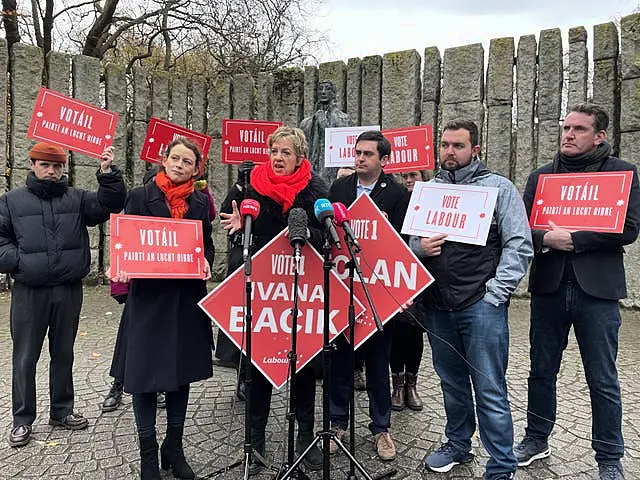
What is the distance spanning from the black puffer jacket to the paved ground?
1188mm

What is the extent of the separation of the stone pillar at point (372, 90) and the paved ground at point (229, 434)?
464 centimetres

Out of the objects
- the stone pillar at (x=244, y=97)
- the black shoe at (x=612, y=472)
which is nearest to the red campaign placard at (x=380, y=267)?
the black shoe at (x=612, y=472)

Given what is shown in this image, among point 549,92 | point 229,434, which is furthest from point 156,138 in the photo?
point 549,92

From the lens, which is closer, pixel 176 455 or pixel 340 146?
pixel 176 455

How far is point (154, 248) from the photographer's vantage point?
3188mm

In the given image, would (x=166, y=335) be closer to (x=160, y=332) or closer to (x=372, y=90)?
(x=160, y=332)

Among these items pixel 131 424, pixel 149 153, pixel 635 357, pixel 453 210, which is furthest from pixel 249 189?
pixel 635 357

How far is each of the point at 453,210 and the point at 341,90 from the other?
6.42 m

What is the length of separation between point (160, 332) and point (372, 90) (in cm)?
681

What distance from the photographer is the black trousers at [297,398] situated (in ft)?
11.3

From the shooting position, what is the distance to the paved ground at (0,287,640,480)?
3.51 m

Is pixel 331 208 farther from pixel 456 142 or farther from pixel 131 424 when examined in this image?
pixel 131 424

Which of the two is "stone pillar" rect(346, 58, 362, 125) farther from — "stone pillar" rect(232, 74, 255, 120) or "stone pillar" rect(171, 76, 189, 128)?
"stone pillar" rect(171, 76, 189, 128)

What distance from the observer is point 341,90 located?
9219 mm
